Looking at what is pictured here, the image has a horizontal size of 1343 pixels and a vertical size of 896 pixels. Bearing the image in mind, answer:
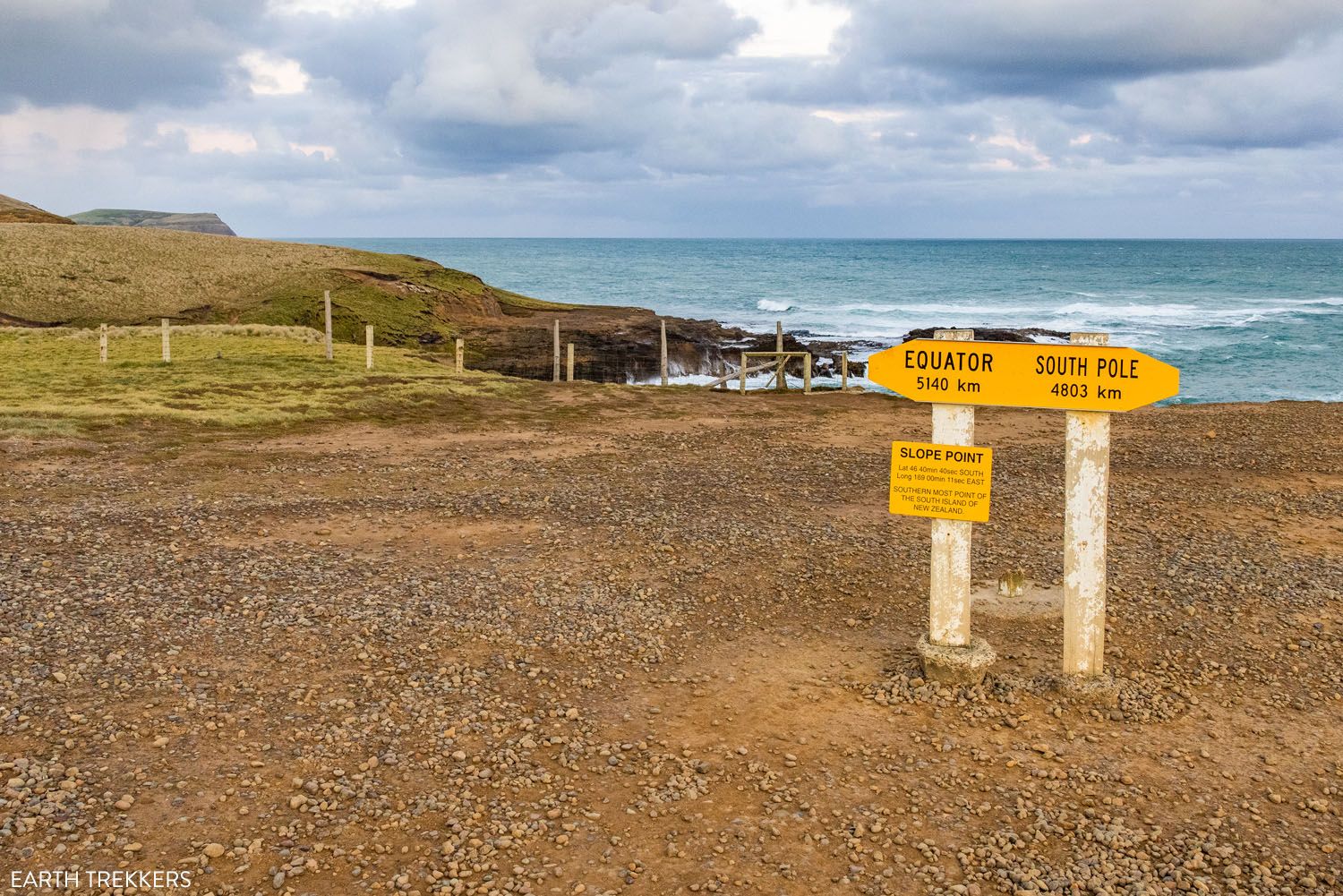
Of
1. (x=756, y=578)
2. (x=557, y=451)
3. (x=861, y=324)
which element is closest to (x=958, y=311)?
(x=861, y=324)

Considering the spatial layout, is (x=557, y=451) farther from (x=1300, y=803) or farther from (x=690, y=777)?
(x=1300, y=803)

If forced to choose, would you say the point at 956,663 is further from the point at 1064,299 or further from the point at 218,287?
the point at 1064,299

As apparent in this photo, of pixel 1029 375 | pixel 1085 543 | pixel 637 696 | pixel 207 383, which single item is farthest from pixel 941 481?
pixel 207 383

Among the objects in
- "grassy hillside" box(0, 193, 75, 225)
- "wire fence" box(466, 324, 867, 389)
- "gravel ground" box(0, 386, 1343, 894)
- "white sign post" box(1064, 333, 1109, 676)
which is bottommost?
"gravel ground" box(0, 386, 1343, 894)

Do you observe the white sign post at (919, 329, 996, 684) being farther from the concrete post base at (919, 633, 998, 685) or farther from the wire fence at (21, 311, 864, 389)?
the wire fence at (21, 311, 864, 389)

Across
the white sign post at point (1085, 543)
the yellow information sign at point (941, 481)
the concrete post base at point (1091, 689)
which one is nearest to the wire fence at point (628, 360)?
the yellow information sign at point (941, 481)

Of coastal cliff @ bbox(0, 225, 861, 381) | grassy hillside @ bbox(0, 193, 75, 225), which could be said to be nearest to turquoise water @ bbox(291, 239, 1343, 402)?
coastal cliff @ bbox(0, 225, 861, 381)

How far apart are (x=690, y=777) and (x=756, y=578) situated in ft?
14.4

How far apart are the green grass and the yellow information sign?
51.2 feet

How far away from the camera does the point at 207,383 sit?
24.5 metres

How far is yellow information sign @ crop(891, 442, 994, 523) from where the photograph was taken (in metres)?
8.42

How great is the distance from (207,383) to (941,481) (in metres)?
21.1

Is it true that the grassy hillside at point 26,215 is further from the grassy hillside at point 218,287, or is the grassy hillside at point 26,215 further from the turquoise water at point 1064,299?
the turquoise water at point 1064,299

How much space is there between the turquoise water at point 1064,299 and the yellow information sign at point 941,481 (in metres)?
33.2
